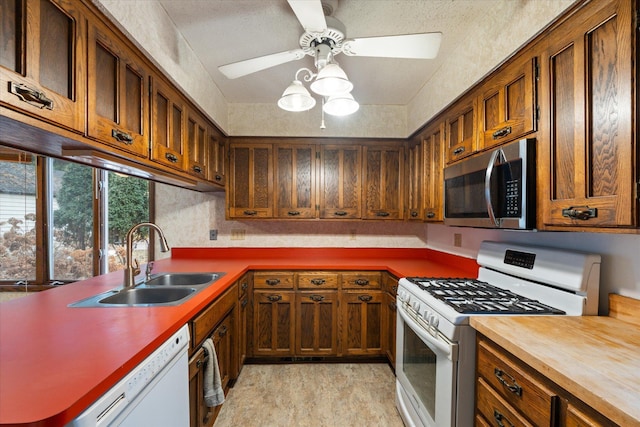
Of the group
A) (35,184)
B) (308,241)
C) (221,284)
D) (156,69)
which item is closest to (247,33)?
(156,69)

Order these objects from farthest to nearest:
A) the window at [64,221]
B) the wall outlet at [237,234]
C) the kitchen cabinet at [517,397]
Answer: the wall outlet at [237,234] < the window at [64,221] < the kitchen cabinet at [517,397]

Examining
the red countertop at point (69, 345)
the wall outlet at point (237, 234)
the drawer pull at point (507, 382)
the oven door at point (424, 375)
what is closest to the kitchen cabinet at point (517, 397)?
the drawer pull at point (507, 382)

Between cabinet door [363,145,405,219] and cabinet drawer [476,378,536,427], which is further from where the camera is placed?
cabinet door [363,145,405,219]

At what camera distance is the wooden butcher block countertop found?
704 mm

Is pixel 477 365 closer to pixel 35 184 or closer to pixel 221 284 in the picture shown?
pixel 221 284

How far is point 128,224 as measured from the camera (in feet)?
10.1

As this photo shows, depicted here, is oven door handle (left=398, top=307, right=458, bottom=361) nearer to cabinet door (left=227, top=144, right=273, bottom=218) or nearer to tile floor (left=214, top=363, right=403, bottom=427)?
tile floor (left=214, top=363, right=403, bottom=427)

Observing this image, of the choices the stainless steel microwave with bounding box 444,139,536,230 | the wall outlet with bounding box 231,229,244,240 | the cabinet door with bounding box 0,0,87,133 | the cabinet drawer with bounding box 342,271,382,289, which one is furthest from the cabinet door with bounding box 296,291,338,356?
the cabinet door with bounding box 0,0,87,133

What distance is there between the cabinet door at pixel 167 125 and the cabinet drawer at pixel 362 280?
5.25 feet

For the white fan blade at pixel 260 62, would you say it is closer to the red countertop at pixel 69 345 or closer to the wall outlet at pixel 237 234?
the red countertop at pixel 69 345

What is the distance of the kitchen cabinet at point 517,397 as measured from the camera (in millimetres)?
799

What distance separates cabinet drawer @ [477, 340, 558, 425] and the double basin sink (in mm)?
1389

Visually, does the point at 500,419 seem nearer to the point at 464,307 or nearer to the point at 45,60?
the point at 464,307

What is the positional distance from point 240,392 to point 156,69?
7.31 feet
